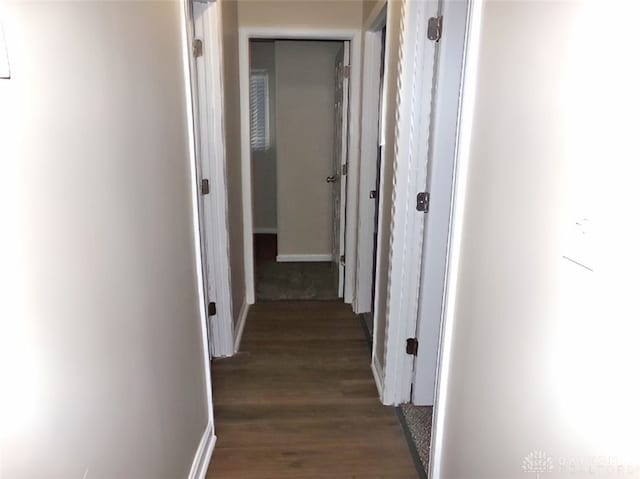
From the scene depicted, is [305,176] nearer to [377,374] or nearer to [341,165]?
[341,165]

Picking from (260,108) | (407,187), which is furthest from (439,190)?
(260,108)

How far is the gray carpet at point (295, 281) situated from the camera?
3.80 m

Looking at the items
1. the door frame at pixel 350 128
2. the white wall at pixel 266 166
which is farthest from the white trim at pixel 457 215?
the white wall at pixel 266 166

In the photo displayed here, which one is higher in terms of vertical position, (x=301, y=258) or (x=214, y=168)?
(x=214, y=168)

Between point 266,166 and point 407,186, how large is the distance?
3916mm

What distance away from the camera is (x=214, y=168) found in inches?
98.0

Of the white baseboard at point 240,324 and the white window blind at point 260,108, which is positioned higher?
the white window blind at point 260,108

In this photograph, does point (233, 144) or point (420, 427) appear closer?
point (420, 427)

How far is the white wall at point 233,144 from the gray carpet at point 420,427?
1284 millimetres

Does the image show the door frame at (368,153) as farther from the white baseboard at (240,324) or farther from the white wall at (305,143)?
the white wall at (305,143)

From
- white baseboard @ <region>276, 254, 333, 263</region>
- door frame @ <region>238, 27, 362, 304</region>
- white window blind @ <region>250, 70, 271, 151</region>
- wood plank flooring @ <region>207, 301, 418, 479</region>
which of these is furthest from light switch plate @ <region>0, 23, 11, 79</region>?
white window blind @ <region>250, 70, 271, 151</region>

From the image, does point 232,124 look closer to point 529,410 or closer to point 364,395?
point 364,395

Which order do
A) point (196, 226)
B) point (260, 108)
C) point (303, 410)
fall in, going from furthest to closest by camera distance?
point (260, 108), point (303, 410), point (196, 226)

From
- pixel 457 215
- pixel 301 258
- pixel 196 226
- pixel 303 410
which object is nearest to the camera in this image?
pixel 457 215
